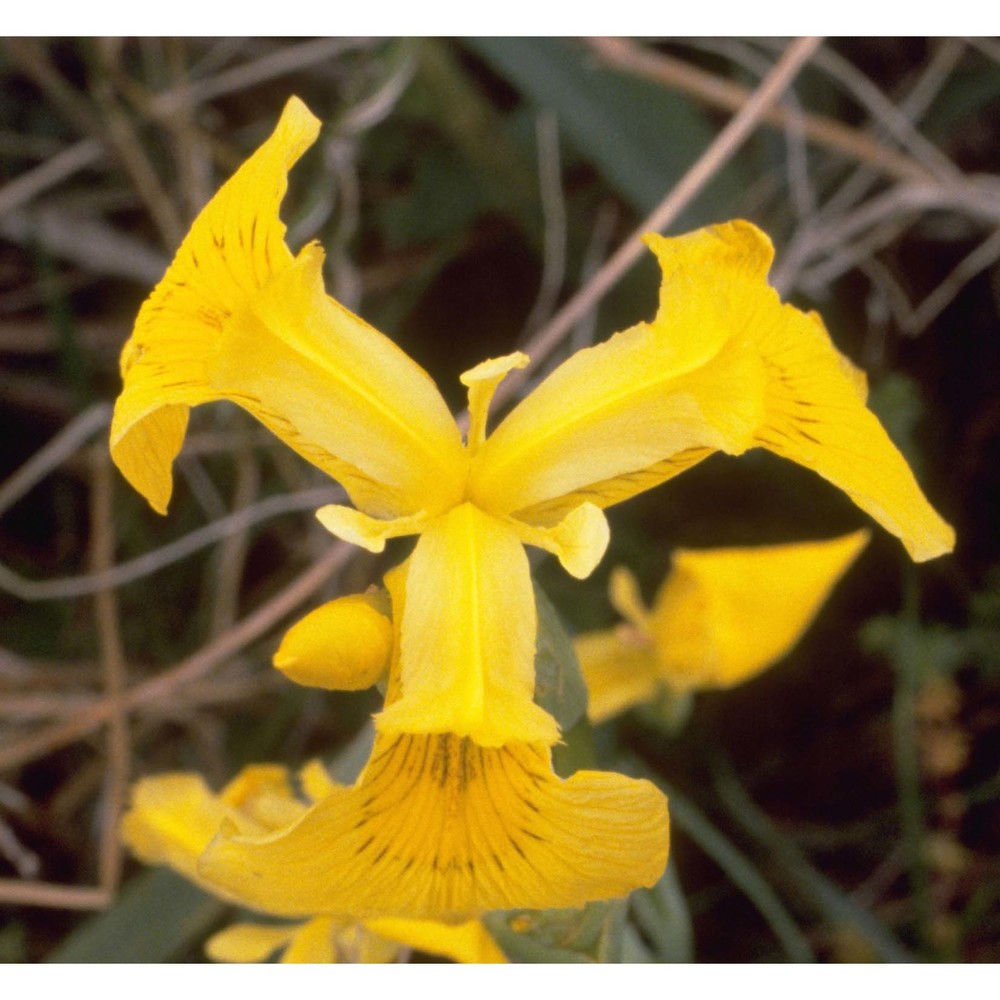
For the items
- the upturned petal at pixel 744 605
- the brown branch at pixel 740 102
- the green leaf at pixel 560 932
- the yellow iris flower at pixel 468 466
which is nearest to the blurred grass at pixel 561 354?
the brown branch at pixel 740 102

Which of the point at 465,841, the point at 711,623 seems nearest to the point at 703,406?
the point at 465,841

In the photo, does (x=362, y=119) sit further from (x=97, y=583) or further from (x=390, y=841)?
(x=390, y=841)

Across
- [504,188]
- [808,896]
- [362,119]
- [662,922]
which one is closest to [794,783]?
[808,896]

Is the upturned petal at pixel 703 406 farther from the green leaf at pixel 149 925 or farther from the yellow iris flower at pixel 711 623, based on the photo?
the green leaf at pixel 149 925

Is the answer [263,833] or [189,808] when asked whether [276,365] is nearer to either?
[263,833]

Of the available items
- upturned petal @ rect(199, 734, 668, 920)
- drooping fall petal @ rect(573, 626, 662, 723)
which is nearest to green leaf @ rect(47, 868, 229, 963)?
drooping fall petal @ rect(573, 626, 662, 723)

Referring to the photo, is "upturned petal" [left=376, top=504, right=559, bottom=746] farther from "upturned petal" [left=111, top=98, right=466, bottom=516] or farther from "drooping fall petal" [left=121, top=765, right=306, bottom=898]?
"drooping fall petal" [left=121, top=765, right=306, bottom=898]
